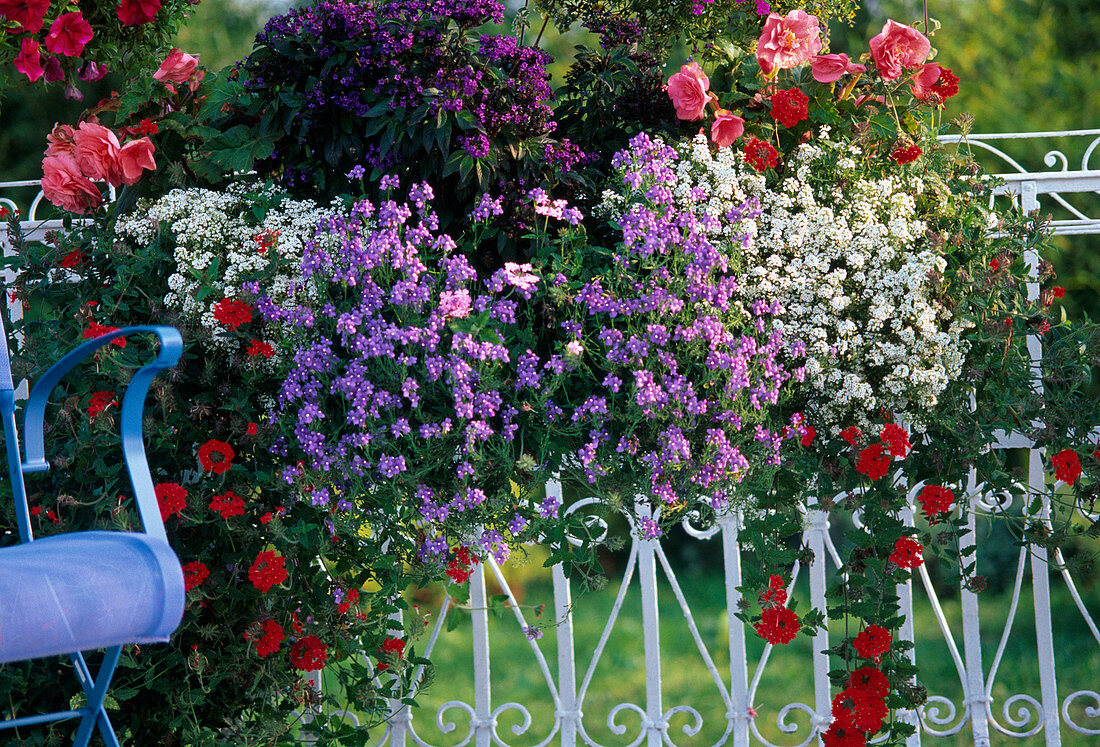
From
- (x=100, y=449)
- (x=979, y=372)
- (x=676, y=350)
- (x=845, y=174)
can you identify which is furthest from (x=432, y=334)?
(x=979, y=372)

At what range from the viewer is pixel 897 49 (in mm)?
2006

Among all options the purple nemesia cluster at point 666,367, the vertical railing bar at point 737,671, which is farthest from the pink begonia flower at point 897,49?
the vertical railing bar at point 737,671

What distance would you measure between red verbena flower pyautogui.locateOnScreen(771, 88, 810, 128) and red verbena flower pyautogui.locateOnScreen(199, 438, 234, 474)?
47.7 inches

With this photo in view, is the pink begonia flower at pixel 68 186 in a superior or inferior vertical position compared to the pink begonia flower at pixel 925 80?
inferior

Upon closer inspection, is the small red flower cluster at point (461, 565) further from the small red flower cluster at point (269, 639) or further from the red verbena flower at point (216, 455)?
the red verbena flower at point (216, 455)

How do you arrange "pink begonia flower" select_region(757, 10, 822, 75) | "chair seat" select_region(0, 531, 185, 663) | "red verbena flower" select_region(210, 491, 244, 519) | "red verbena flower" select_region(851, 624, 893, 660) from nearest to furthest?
"chair seat" select_region(0, 531, 185, 663) → "red verbena flower" select_region(210, 491, 244, 519) → "red verbena flower" select_region(851, 624, 893, 660) → "pink begonia flower" select_region(757, 10, 822, 75)

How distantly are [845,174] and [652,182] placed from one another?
41 centimetres

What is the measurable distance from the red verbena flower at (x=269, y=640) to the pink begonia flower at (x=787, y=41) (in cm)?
144

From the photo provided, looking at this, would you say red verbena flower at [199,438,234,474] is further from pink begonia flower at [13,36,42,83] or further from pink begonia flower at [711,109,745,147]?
pink begonia flower at [711,109,745,147]

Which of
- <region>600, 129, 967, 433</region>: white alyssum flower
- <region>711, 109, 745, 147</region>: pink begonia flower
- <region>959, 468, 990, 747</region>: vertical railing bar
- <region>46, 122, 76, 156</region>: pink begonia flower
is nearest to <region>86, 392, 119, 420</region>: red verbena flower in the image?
<region>46, 122, 76, 156</region>: pink begonia flower

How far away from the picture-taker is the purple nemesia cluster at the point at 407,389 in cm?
165

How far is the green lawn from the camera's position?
5.08 m

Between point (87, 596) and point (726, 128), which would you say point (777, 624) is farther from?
point (87, 596)

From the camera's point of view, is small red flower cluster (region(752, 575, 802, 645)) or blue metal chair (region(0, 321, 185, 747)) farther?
small red flower cluster (region(752, 575, 802, 645))
